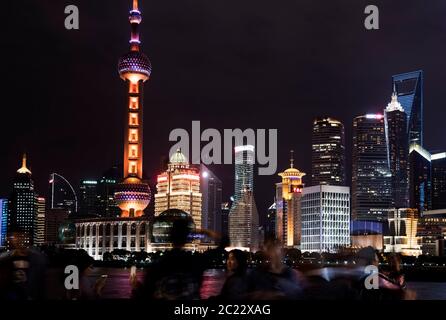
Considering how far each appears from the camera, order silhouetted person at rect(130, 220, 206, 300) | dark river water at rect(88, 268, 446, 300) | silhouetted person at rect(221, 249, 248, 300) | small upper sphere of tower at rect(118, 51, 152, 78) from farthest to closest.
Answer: small upper sphere of tower at rect(118, 51, 152, 78) < dark river water at rect(88, 268, 446, 300) < silhouetted person at rect(221, 249, 248, 300) < silhouetted person at rect(130, 220, 206, 300)

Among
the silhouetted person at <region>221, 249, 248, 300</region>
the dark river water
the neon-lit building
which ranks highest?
the neon-lit building

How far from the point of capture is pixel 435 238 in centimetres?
19800

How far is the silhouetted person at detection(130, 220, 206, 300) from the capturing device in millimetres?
8055

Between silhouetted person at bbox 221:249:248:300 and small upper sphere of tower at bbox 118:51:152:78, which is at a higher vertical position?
small upper sphere of tower at bbox 118:51:152:78

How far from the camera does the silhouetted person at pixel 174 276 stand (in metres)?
8.05

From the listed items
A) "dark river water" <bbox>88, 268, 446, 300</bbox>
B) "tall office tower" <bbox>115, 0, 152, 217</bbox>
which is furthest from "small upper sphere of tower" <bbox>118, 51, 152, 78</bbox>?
"dark river water" <bbox>88, 268, 446, 300</bbox>

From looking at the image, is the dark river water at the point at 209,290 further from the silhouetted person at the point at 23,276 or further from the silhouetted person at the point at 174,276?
the silhouetted person at the point at 174,276

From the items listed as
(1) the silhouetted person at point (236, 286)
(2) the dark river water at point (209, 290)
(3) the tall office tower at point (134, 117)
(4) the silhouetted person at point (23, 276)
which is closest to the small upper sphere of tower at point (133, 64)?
(3) the tall office tower at point (134, 117)

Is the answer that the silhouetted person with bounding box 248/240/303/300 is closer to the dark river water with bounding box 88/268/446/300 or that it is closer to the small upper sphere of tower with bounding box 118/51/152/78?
the dark river water with bounding box 88/268/446/300

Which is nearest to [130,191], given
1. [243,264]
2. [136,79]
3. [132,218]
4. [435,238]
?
[132,218]

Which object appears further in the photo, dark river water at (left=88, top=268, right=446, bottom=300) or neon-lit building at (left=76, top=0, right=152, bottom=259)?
neon-lit building at (left=76, top=0, right=152, bottom=259)

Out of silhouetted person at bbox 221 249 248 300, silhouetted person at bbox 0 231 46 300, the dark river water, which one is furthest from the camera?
the dark river water
